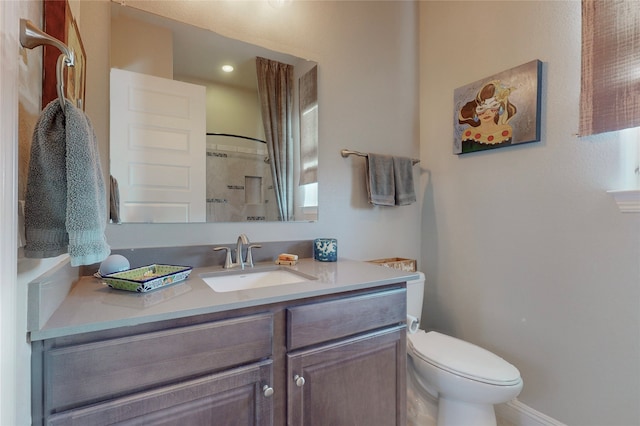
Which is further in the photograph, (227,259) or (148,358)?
(227,259)

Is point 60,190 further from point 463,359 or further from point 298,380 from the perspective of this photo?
point 463,359

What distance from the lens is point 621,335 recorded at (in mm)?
1228

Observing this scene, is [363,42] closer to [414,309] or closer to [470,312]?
[414,309]

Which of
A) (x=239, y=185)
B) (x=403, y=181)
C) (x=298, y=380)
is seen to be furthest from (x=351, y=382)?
(x=403, y=181)

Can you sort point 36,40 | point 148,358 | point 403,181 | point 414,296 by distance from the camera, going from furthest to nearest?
point 403,181 < point 414,296 < point 148,358 < point 36,40

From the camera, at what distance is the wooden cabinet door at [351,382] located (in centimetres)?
94

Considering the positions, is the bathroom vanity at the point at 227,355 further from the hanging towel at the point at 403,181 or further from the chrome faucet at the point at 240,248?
the hanging towel at the point at 403,181

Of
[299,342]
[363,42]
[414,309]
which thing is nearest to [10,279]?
[299,342]

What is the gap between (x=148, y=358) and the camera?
0.73m

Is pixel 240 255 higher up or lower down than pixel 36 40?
lower down

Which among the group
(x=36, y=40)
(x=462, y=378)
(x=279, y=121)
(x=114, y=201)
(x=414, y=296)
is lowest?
(x=462, y=378)

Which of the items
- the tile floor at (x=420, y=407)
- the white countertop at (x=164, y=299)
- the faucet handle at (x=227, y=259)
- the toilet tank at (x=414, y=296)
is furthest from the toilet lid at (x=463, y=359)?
the faucet handle at (x=227, y=259)

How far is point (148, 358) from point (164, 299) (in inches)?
6.3

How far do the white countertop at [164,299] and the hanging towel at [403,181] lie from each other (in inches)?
28.3
